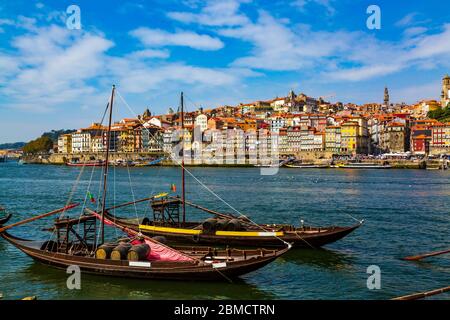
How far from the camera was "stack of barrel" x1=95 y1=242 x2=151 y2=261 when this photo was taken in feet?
48.4

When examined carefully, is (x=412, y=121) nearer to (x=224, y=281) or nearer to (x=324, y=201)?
(x=324, y=201)

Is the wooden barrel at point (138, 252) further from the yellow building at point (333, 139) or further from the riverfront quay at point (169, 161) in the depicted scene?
→ the yellow building at point (333, 139)

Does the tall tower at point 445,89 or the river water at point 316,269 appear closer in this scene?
the river water at point 316,269

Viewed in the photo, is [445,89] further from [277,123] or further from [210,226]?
[210,226]

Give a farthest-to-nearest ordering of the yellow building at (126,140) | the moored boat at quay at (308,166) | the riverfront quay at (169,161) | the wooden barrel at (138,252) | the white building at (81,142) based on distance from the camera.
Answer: the white building at (81,142)
the yellow building at (126,140)
the moored boat at quay at (308,166)
the riverfront quay at (169,161)
the wooden barrel at (138,252)

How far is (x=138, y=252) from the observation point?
14.7m

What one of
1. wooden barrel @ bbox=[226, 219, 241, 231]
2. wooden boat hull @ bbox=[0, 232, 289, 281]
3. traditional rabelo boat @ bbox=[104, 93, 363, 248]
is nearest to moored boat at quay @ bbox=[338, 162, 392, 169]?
traditional rabelo boat @ bbox=[104, 93, 363, 248]

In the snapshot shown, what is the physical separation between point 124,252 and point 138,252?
1.70ft

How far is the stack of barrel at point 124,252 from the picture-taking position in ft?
48.4

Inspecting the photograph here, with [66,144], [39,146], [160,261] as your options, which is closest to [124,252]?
[160,261]

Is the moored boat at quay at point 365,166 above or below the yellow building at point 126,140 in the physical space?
below

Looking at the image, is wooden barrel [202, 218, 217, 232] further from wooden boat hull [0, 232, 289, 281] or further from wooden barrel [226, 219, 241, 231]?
wooden boat hull [0, 232, 289, 281]

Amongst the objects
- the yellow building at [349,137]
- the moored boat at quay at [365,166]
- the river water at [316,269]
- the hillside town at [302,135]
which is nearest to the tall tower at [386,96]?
the hillside town at [302,135]

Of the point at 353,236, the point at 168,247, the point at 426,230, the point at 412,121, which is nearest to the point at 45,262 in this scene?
the point at 168,247
